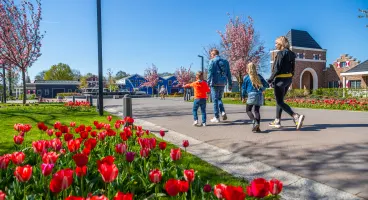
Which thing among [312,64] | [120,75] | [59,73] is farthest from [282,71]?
[120,75]

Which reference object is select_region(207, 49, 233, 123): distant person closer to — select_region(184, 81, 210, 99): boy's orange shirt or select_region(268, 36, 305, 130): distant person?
select_region(184, 81, 210, 99): boy's orange shirt

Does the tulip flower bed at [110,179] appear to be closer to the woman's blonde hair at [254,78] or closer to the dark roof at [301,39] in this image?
the woman's blonde hair at [254,78]

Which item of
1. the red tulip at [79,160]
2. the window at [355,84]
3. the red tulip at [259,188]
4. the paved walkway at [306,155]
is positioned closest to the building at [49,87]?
the window at [355,84]

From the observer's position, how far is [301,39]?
42.4 meters

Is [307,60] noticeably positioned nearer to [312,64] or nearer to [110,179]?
[312,64]

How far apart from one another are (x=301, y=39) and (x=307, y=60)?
138 inches

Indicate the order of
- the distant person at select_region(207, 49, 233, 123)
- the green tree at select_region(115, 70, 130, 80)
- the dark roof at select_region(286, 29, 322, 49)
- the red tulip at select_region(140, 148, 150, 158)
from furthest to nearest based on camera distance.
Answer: the green tree at select_region(115, 70, 130, 80) → the dark roof at select_region(286, 29, 322, 49) → the distant person at select_region(207, 49, 233, 123) → the red tulip at select_region(140, 148, 150, 158)

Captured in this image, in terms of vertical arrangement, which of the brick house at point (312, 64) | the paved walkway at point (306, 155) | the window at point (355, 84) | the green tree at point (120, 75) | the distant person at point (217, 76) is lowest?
the paved walkway at point (306, 155)

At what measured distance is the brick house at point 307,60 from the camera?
41.2 meters

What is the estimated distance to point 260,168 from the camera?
3.09 m

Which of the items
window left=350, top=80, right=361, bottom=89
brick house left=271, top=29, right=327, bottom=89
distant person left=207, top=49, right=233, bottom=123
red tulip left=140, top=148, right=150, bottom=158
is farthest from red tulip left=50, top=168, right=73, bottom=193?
brick house left=271, top=29, right=327, bottom=89

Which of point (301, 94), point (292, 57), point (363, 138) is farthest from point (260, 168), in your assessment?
point (301, 94)

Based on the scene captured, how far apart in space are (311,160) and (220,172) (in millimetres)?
1324

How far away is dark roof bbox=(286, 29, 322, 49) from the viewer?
41.0m
